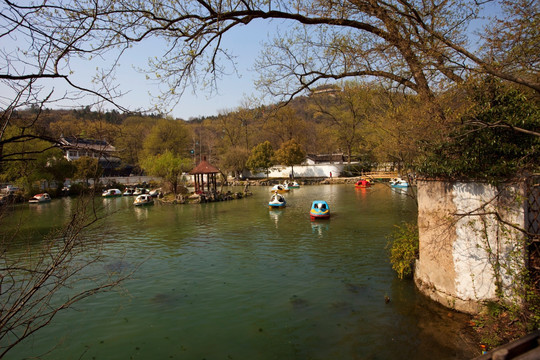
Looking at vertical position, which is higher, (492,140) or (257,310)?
(492,140)

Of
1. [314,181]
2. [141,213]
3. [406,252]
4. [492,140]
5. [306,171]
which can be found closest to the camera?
[492,140]

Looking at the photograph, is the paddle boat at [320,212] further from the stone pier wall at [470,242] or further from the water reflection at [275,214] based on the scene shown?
the stone pier wall at [470,242]

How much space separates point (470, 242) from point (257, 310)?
485cm

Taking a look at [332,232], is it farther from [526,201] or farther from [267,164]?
[267,164]

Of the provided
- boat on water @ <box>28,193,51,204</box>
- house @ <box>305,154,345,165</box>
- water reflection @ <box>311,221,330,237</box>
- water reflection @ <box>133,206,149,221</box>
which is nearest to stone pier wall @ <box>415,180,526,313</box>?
water reflection @ <box>311,221,330,237</box>

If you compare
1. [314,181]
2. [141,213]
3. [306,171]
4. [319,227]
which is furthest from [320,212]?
[306,171]

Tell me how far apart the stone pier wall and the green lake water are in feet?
1.87

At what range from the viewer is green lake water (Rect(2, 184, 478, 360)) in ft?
21.3

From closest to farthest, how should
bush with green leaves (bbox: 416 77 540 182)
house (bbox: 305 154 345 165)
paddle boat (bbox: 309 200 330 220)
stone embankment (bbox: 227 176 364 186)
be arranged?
bush with green leaves (bbox: 416 77 540 182) → paddle boat (bbox: 309 200 330 220) → stone embankment (bbox: 227 176 364 186) → house (bbox: 305 154 345 165)

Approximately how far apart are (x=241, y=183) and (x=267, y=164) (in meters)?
5.37

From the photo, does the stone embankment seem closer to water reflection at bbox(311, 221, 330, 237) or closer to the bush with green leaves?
water reflection at bbox(311, 221, 330, 237)

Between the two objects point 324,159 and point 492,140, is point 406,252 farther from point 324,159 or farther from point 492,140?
point 324,159

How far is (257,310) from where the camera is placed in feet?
27.0

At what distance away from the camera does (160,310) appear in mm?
8422
